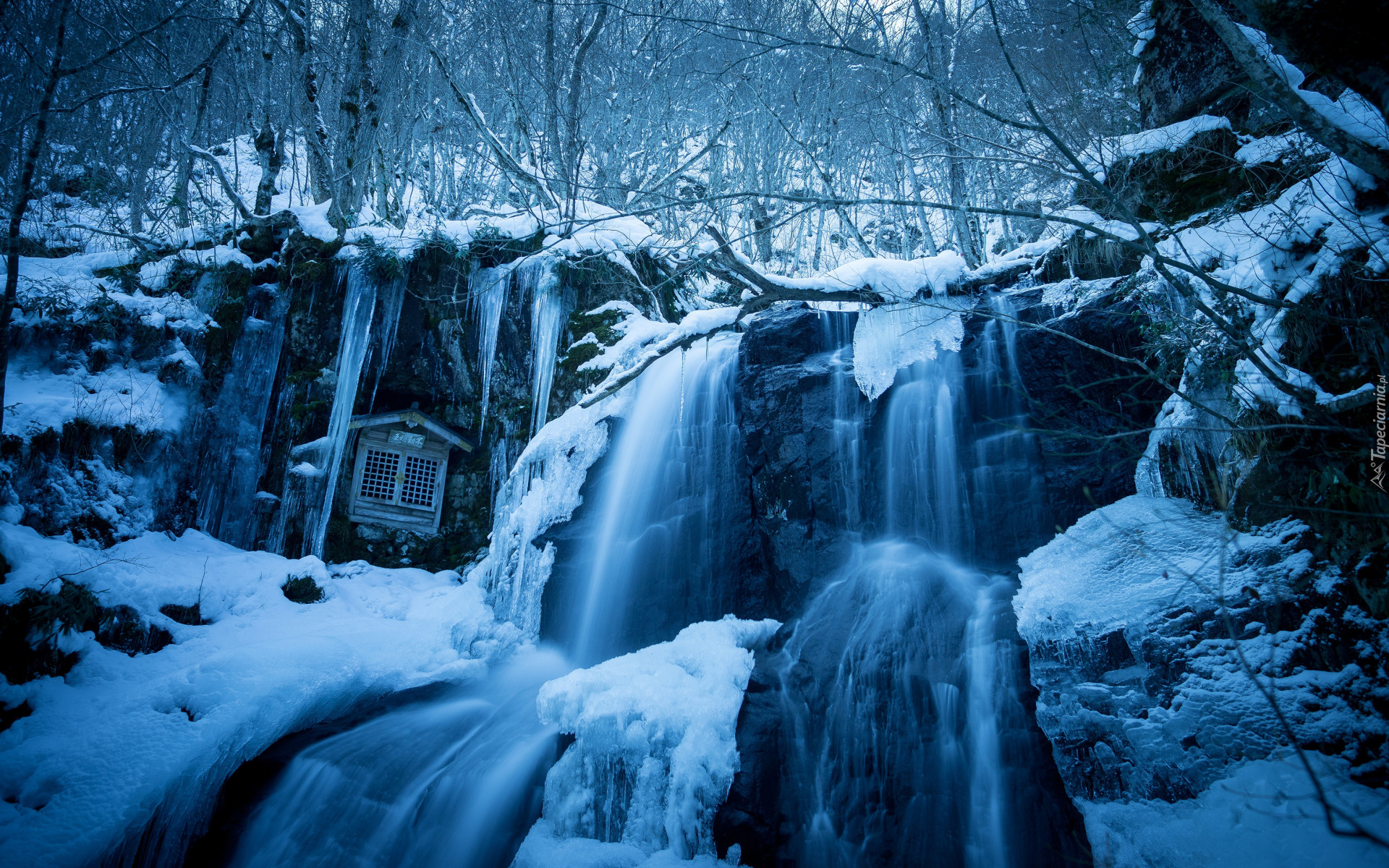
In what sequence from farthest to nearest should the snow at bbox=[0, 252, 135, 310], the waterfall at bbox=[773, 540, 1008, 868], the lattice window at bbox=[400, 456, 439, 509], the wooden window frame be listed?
Answer: the lattice window at bbox=[400, 456, 439, 509]
the wooden window frame
the snow at bbox=[0, 252, 135, 310]
the waterfall at bbox=[773, 540, 1008, 868]

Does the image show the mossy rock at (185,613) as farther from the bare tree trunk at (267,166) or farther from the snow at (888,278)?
the bare tree trunk at (267,166)

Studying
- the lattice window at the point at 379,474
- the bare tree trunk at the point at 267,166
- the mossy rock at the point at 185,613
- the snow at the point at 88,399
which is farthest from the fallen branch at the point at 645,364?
the bare tree trunk at the point at 267,166

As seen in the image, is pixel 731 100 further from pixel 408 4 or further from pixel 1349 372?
pixel 1349 372

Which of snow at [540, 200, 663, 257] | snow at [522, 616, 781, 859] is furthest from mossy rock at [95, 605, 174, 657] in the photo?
snow at [540, 200, 663, 257]

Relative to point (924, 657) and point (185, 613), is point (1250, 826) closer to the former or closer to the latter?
point (924, 657)

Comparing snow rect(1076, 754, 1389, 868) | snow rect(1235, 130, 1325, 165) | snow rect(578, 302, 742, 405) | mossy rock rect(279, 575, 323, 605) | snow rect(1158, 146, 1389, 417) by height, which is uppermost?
snow rect(1235, 130, 1325, 165)

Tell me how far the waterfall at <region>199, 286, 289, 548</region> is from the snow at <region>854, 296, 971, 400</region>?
7725 mm

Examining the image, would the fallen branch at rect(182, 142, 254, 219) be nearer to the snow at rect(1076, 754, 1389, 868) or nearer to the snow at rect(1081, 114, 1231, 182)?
the snow at rect(1081, 114, 1231, 182)

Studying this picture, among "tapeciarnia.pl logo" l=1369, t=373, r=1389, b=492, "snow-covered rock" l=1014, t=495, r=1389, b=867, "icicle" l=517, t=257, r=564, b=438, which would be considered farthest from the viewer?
"icicle" l=517, t=257, r=564, b=438

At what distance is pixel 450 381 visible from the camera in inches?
375

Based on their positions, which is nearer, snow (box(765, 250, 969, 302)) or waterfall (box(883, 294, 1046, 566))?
waterfall (box(883, 294, 1046, 566))

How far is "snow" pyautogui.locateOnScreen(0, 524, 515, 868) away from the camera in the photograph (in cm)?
374

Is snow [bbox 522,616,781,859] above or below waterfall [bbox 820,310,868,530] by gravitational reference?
below

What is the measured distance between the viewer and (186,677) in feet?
15.7
